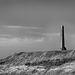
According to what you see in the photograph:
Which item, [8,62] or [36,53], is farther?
[8,62]

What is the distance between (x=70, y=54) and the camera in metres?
25.5

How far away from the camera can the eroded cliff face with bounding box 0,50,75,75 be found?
23873 millimetres

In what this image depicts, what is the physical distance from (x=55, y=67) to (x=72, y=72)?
2730 millimetres

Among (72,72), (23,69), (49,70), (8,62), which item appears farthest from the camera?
(8,62)

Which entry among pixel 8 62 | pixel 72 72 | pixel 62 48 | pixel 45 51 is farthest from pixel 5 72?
pixel 72 72

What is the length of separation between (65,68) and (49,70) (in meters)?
1.95

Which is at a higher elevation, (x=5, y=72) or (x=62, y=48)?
(x=62, y=48)

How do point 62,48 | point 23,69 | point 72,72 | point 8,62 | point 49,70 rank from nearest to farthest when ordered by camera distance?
1. point 72,72
2. point 49,70
3. point 23,69
4. point 62,48
5. point 8,62

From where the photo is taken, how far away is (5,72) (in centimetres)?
2922

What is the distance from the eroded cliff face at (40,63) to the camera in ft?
78.3

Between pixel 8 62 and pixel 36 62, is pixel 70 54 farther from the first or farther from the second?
pixel 8 62

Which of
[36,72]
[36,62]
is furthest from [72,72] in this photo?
[36,62]

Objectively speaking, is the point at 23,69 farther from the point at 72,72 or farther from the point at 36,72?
the point at 72,72

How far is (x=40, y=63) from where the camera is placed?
27094 mm
